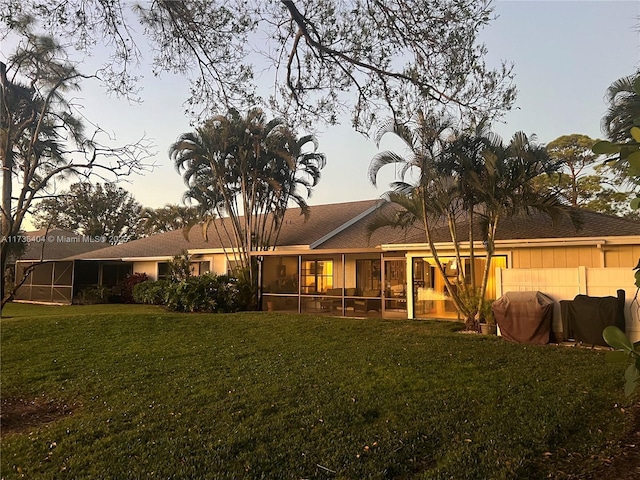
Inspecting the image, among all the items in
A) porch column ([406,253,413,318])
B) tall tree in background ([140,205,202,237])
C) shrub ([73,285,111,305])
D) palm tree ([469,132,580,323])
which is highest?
tall tree in background ([140,205,202,237])

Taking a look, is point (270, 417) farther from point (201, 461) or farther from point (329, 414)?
point (201, 461)

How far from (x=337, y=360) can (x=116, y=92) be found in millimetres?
5721

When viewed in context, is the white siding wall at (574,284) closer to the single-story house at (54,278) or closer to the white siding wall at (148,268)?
the white siding wall at (148,268)

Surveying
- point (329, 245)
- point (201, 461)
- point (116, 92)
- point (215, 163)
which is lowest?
point (201, 461)

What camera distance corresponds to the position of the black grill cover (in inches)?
381

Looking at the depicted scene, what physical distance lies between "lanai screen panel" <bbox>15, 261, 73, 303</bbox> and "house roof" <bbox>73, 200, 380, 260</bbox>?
133cm

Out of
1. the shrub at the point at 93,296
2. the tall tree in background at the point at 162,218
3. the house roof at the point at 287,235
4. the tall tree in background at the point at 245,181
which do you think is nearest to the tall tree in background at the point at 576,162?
the house roof at the point at 287,235

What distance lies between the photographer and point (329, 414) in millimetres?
5695

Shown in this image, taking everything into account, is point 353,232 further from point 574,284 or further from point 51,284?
point 51,284

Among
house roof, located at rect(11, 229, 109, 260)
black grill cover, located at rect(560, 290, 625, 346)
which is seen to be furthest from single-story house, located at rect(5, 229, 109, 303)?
black grill cover, located at rect(560, 290, 625, 346)

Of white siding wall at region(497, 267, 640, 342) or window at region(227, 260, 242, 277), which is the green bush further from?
white siding wall at region(497, 267, 640, 342)

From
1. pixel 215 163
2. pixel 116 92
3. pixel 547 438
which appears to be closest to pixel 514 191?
pixel 547 438

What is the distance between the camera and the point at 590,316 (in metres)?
9.95

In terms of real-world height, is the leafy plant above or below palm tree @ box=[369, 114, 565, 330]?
below
